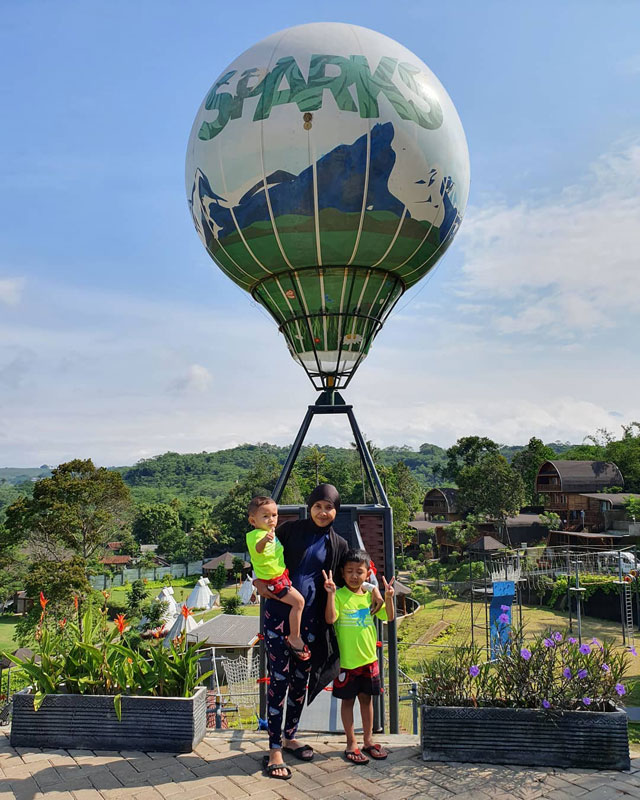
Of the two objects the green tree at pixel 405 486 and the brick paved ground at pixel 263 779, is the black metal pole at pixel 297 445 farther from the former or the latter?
the green tree at pixel 405 486

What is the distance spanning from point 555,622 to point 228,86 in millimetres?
26382

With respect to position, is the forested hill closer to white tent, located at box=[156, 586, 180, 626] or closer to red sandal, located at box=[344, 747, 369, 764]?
white tent, located at box=[156, 586, 180, 626]

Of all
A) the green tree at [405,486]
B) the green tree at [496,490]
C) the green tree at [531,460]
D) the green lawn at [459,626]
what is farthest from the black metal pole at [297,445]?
the green tree at [531,460]

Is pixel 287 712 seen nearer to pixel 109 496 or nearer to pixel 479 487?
pixel 109 496

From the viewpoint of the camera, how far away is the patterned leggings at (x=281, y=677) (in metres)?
4.84

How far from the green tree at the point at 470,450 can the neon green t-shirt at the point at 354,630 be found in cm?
5951

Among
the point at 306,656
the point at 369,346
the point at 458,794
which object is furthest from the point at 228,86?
the point at 458,794

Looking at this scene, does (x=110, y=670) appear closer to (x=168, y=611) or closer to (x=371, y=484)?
(x=371, y=484)

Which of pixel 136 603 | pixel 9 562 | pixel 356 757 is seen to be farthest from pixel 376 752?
pixel 9 562

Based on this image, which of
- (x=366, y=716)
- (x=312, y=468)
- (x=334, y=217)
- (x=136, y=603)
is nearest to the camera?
(x=366, y=716)

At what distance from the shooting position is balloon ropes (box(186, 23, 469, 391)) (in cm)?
794

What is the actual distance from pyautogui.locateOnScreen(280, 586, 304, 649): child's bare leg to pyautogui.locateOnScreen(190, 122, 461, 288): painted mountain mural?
16.9 feet

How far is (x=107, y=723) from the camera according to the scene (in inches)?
204

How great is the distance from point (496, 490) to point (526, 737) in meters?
44.5
